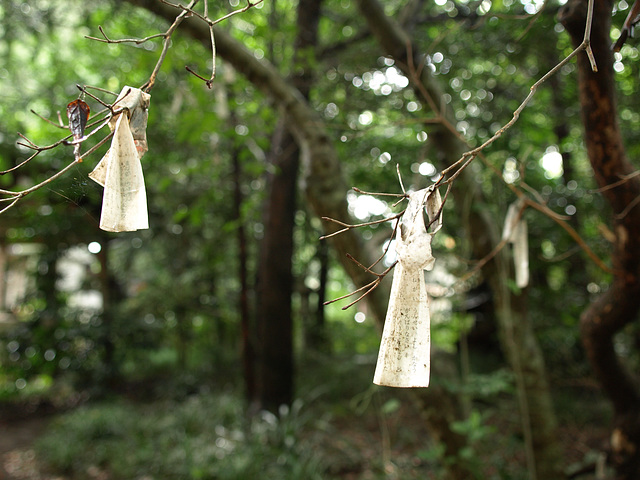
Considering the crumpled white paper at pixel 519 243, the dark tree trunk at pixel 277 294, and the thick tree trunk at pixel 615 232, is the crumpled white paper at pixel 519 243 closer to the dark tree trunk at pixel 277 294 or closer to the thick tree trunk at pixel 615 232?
the thick tree trunk at pixel 615 232

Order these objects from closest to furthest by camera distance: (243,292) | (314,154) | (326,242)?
(314,154) → (326,242) → (243,292)

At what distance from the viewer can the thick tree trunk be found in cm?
145

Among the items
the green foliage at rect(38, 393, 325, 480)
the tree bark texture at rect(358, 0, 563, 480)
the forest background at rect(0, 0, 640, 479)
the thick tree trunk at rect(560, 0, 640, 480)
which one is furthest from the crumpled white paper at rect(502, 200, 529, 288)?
the green foliage at rect(38, 393, 325, 480)

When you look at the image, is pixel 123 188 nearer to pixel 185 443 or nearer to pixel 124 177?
pixel 124 177

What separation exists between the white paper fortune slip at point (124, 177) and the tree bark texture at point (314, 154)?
4.40 ft

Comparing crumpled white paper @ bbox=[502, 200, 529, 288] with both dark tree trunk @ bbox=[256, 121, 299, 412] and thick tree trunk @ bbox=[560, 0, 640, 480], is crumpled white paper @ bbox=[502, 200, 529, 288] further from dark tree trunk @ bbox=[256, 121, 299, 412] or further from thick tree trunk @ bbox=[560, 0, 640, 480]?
dark tree trunk @ bbox=[256, 121, 299, 412]

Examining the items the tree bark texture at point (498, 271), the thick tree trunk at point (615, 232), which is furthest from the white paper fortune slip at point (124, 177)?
the tree bark texture at point (498, 271)

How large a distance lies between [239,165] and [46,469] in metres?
3.26

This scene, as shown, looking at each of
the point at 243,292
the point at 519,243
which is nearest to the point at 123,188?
the point at 519,243

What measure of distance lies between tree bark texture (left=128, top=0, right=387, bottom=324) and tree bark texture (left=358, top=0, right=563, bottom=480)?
1.99 feet

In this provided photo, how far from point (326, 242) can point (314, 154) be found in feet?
7.40

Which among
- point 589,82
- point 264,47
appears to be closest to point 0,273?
point 264,47

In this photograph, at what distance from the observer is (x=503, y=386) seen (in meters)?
2.12

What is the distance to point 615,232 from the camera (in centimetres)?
193
